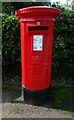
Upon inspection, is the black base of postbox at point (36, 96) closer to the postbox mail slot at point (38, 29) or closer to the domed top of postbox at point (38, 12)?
the postbox mail slot at point (38, 29)

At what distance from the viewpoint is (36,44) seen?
12.8 feet

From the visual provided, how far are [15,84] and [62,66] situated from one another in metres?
1.14

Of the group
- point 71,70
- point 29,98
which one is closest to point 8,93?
point 29,98

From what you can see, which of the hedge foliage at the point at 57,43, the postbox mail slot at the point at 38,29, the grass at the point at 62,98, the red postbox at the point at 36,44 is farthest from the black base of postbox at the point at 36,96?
the hedge foliage at the point at 57,43

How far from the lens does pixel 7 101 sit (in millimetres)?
4359

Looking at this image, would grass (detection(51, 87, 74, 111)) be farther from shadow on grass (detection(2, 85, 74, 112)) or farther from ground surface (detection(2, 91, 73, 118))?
ground surface (detection(2, 91, 73, 118))

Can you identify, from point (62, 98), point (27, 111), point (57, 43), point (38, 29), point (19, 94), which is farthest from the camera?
point (57, 43)

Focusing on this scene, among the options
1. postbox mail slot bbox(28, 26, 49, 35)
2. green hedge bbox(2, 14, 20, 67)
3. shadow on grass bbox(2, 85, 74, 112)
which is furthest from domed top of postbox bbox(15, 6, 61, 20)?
shadow on grass bbox(2, 85, 74, 112)

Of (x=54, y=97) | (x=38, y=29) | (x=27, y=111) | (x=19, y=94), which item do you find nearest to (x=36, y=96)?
(x=27, y=111)

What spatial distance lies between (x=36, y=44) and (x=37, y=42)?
0.04 metres

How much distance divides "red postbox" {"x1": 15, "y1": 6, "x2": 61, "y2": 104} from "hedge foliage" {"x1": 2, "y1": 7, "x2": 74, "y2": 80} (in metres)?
1.10

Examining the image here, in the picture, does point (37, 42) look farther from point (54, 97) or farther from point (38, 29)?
point (54, 97)

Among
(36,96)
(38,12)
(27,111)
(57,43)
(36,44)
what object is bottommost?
(27,111)

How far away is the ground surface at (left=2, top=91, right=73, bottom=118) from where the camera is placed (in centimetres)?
382
